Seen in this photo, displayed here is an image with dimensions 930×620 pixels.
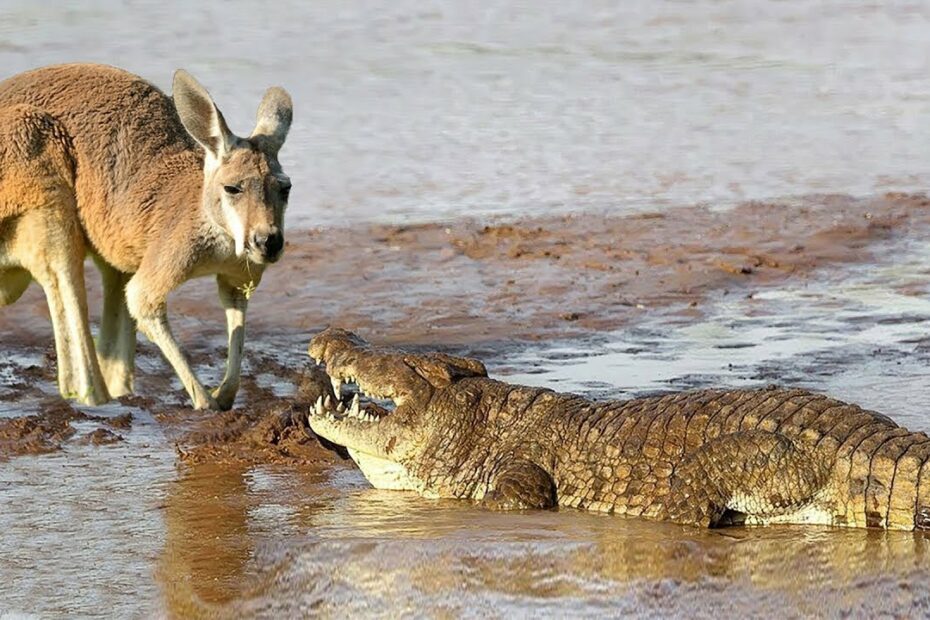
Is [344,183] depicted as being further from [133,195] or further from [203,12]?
[203,12]

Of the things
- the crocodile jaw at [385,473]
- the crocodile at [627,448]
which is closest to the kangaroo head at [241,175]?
the crocodile at [627,448]

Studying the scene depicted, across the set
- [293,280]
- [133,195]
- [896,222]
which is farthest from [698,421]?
[896,222]

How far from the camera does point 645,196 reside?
14.3 m

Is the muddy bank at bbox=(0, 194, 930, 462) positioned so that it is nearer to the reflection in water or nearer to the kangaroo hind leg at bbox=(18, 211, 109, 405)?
the kangaroo hind leg at bbox=(18, 211, 109, 405)

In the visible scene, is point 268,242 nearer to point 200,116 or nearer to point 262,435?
point 200,116

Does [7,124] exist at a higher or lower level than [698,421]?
higher

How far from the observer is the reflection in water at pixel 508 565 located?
17.3 ft

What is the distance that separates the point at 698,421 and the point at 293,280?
5.80 meters

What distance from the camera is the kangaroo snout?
8.34 meters

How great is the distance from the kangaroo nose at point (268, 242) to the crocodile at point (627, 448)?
4.02 feet

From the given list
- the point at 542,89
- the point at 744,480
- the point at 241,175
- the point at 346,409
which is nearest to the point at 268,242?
the point at 241,175

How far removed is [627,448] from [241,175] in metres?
2.90

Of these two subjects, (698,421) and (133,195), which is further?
(133,195)

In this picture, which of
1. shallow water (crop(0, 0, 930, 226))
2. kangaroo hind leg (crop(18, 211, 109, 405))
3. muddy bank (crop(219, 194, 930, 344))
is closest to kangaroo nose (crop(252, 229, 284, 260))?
kangaroo hind leg (crop(18, 211, 109, 405))
